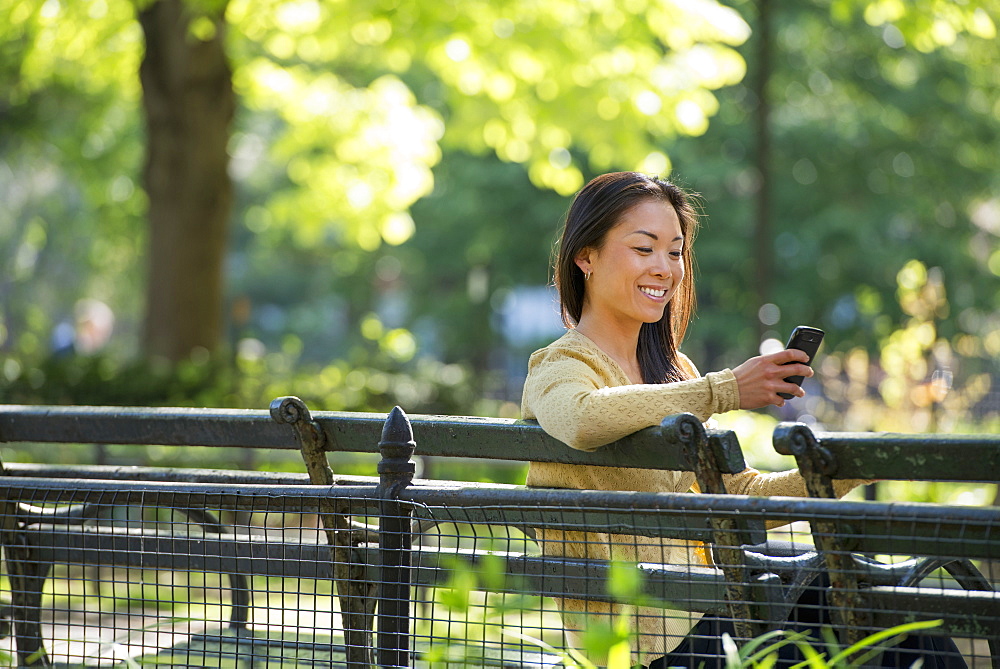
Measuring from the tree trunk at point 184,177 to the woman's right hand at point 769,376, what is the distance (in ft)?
29.6

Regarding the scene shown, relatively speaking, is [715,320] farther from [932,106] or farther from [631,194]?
[631,194]

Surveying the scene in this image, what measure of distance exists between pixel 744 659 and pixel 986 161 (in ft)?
70.6

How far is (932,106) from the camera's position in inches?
833

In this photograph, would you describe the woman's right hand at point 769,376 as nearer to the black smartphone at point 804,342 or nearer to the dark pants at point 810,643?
the black smartphone at point 804,342

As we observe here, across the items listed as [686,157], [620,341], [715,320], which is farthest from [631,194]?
[715,320]

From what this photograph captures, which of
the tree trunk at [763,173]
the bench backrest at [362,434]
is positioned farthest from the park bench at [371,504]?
the tree trunk at [763,173]

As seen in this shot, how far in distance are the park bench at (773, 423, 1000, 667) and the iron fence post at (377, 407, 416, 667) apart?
85 centimetres

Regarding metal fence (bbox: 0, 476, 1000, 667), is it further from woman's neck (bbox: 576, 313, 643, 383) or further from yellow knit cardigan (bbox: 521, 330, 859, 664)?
woman's neck (bbox: 576, 313, 643, 383)

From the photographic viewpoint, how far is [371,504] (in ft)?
8.80

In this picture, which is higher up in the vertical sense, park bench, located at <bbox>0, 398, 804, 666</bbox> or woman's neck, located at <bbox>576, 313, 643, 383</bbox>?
woman's neck, located at <bbox>576, 313, 643, 383</bbox>

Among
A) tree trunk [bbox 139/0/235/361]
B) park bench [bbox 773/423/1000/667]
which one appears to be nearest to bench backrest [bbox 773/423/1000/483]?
park bench [bbox 773/423/1000/667]

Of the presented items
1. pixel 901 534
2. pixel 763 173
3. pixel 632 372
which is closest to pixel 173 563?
pixel 632 372

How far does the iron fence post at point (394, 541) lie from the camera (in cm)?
262

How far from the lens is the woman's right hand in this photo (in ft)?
8.32
